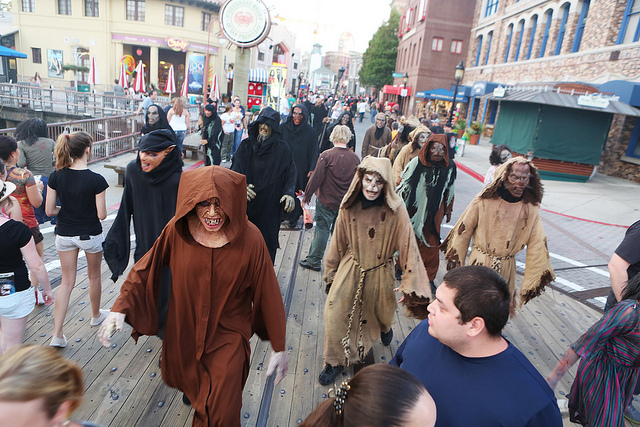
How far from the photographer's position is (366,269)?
3.66 metres

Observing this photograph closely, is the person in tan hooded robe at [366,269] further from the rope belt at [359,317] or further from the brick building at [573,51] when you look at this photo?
the brick building at [573,51]

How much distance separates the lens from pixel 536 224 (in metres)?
3.99

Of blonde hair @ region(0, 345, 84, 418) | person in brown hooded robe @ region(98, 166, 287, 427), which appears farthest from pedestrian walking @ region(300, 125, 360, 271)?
blonde hair @ region(0, 345, 84, 418)

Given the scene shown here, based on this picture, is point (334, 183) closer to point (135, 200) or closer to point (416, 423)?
point (135, 200)

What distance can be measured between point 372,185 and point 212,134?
7.77 metres

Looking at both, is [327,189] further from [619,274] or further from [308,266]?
[619,274]

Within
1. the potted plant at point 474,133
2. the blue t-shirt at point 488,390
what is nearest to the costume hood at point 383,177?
the blue t-shirt at point 488,390

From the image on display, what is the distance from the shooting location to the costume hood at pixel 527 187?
3.95 meters

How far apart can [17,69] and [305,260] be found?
4739 cm

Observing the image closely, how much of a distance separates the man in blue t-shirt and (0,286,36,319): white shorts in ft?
9.08

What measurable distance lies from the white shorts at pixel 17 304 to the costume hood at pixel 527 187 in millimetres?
3928

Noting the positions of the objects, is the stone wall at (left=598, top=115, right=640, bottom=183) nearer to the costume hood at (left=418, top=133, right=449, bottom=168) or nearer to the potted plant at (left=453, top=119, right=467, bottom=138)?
the potted plant at (left=453, top=119, right=467, bottom=138)

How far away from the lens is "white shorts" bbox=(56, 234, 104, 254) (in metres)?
3.68

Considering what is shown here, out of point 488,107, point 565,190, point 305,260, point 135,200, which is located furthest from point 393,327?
point 488,107
